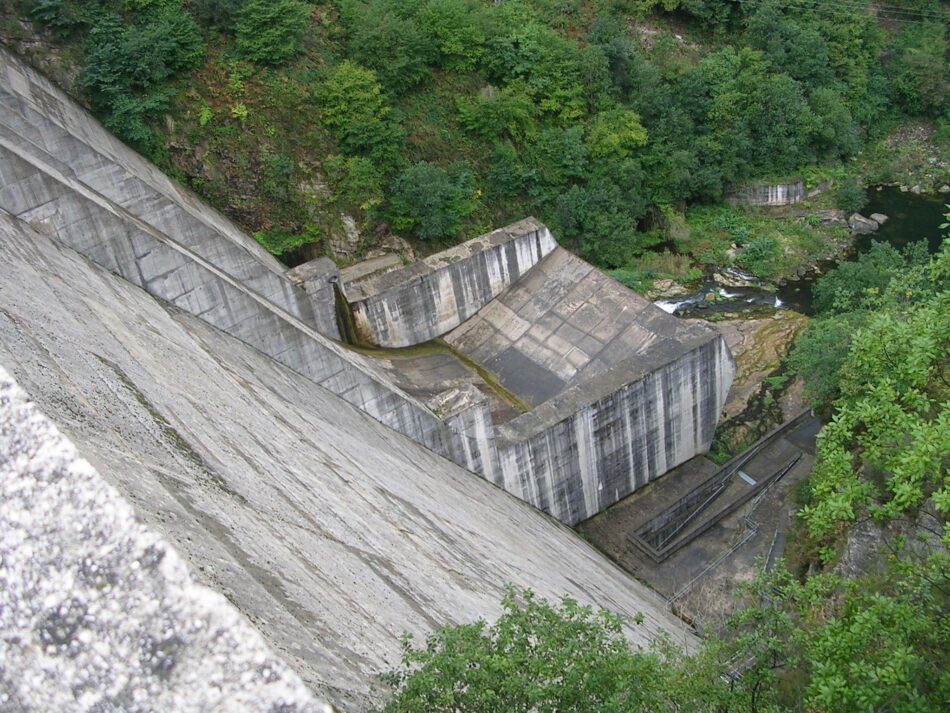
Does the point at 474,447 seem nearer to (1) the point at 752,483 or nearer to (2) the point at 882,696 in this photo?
(1) the point at 752,483

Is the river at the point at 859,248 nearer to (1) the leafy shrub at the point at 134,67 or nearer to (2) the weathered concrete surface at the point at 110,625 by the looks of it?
(1) the leafy shrub at the point at 134,67

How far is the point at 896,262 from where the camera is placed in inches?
859

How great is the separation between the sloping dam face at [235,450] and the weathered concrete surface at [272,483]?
31 millimetres

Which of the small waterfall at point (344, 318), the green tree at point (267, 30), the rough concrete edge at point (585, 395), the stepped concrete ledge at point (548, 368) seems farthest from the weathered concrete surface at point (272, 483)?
the green tree at point (267, 30)

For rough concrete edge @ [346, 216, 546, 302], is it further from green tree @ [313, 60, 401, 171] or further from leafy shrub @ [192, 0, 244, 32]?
leafy shrub @ [192, 0, 244, 32]

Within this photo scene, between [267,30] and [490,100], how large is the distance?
7.11m

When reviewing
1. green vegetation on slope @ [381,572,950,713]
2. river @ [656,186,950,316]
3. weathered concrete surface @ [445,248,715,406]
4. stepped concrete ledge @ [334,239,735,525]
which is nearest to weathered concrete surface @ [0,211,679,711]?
green vegetation on slope @ [381,572,950,713]

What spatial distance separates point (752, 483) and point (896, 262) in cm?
874

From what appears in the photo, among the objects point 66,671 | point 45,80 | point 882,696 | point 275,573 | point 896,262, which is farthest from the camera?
point 896,262

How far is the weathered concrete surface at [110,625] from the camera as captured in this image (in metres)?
4.48

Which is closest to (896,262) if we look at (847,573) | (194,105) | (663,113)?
(663,113)

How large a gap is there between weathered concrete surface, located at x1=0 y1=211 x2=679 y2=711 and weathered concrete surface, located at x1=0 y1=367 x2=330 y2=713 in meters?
0.27

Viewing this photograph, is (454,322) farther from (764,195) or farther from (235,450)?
(764,195)

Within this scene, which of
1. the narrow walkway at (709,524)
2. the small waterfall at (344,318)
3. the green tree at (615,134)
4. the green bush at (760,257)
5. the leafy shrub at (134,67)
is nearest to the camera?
the narrow walkway at (709,524)
